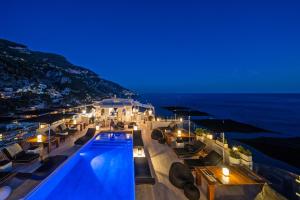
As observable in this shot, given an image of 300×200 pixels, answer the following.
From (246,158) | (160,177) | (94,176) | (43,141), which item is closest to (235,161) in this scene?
(246,158)

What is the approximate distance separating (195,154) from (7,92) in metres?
62.1

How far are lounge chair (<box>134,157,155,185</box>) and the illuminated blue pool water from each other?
234 millimetres

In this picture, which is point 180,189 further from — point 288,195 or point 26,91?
point 26,91

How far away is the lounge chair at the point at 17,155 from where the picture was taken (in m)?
6.82

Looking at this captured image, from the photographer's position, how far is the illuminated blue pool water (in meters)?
5.71

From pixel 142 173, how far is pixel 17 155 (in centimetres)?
457

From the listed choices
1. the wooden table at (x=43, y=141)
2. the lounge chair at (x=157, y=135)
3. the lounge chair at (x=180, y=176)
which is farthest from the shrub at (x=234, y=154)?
the wooden table at (x=43, y=141)

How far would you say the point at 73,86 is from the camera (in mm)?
95125

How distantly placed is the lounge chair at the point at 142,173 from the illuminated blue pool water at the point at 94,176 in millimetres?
234

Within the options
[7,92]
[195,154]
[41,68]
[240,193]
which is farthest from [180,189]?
[41,68]

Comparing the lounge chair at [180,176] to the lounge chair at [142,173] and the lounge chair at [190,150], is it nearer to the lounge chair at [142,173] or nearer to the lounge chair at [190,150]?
the lounge chair at [142,173]

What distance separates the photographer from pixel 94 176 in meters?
7.11

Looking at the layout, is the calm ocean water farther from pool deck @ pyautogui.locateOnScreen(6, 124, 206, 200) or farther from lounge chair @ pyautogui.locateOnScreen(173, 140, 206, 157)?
pool deck @ pyautogui.locateOnScreen(6, 124, 206, 200)

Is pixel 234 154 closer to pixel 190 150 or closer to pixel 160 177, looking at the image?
pixel 190 150
